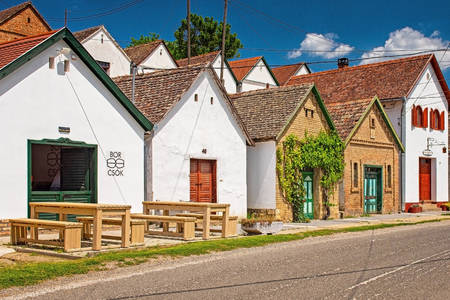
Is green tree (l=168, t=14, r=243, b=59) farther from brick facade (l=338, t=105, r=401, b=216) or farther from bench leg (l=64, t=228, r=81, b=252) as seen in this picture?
bench leg (l=64, t=228, r=81, b=252)

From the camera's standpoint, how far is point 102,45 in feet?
114

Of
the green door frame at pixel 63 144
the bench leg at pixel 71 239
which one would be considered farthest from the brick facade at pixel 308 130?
the bench leg at pixel 71 239

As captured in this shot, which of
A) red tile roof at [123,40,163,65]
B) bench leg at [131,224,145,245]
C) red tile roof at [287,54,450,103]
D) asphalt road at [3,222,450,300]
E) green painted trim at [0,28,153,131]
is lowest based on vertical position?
asphalt road at [3,222,450,300]

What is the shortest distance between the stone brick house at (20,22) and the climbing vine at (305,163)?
1887 centimetres

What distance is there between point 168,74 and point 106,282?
12974mm

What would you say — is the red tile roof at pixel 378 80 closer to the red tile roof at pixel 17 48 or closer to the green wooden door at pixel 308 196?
the green wooden door at pixel 308 196

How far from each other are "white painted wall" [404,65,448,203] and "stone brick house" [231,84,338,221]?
904 centimetres

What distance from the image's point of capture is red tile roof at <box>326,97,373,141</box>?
28078mm

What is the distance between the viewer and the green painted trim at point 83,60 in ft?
51.3

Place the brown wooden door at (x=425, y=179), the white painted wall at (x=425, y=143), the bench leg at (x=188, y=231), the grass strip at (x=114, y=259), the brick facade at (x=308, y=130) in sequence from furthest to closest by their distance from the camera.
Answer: the brown wooden door at (x=425, y=179)
the white painted wall at (x=425, y=143)
the brick facade at (x=308, y=130)
the bench leg at (x=188, y=231)
the grass strip at (x=114, y=259)

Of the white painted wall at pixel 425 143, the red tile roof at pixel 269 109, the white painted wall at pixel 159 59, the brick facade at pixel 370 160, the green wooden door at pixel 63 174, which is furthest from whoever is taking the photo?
the white painted wall at pixel 159 59

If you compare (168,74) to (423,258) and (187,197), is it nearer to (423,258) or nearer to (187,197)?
(187,197)

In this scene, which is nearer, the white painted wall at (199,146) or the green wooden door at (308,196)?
the white painted wall at (199,146)

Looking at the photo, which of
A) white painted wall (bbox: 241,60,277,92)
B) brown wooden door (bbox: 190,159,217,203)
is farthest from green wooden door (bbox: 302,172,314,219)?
white painted wall (bbox: 241,60,277,92)
